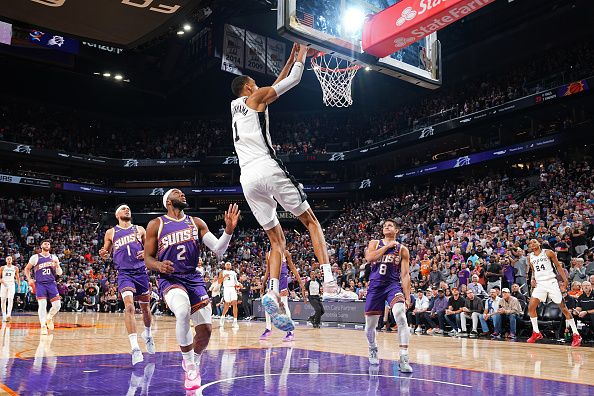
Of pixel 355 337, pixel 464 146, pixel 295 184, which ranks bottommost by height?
pixel 355 337

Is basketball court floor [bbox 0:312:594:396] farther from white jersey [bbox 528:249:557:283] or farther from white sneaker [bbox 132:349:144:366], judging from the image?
white jersey [bbox 528:249:557:283]

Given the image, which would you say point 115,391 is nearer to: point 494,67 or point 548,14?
point 548,14

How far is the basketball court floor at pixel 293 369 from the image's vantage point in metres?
5.38

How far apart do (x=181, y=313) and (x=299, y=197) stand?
160cm

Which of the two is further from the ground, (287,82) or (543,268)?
(287,82)

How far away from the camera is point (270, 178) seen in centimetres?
512

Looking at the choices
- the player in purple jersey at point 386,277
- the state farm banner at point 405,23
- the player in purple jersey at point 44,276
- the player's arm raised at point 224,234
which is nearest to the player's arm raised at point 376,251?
the player in purple jersey at point 386,277

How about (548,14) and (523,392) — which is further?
(548,14)

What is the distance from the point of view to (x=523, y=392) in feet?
17.6

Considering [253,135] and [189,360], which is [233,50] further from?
[189,360]

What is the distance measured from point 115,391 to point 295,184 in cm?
269

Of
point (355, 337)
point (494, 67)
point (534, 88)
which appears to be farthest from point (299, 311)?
point (494, 67)

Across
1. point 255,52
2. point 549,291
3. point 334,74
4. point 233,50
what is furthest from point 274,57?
point 549,291

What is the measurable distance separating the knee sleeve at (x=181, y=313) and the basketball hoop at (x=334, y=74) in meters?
5.96
